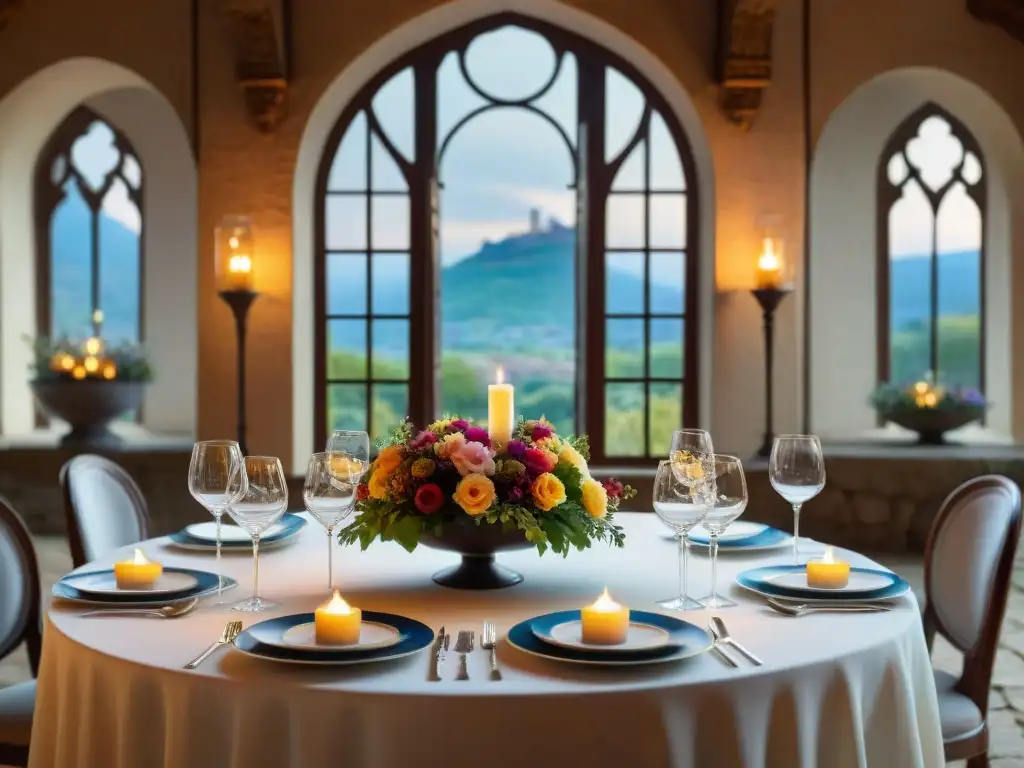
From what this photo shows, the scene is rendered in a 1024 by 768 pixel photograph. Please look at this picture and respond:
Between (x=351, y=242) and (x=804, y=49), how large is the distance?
2.42 meters

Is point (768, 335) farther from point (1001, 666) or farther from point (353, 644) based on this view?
point (353, 644)

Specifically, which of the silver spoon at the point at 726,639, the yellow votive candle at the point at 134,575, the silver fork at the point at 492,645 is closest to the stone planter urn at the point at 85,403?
the yellow votive candle at the point at 134,575

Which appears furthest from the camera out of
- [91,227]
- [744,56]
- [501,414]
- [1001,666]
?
[91,227]

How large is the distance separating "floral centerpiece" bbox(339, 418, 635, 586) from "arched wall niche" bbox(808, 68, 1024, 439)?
15.6 ft

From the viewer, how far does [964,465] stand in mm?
5262

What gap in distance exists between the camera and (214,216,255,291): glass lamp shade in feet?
17.2

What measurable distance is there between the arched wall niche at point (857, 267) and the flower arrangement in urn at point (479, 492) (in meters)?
4.78

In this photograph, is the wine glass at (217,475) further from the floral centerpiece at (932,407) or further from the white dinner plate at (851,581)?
the floral centerpiece at (932,407)

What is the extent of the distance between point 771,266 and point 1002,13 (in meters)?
1.57

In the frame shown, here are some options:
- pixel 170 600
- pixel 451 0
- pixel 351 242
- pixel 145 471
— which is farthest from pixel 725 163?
pixel 170 600

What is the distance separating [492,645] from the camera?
153cm

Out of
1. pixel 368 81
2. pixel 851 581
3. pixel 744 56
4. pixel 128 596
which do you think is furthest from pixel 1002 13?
pixel 128 596

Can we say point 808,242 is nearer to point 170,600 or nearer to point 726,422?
point 726,422

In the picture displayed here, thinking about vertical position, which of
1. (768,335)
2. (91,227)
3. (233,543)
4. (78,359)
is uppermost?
(91,227)
